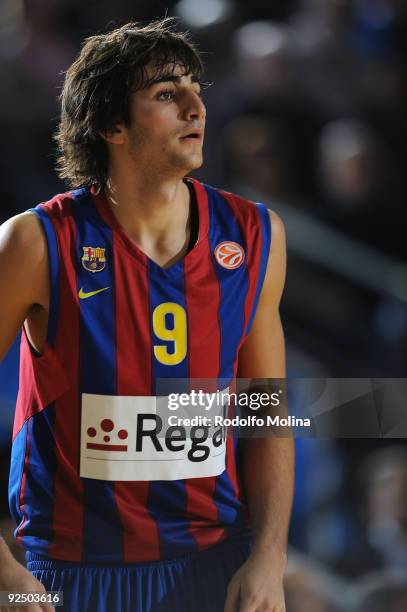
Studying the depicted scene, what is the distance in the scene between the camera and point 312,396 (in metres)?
2.89

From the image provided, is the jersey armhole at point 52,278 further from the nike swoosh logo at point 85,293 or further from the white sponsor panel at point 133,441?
the white sponsor panel at point 133,441

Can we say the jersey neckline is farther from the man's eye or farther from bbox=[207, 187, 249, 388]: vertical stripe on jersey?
the man's eye

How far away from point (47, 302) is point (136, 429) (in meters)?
0.33

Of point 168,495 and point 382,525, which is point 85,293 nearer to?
point 168,495

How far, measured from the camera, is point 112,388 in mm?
1929

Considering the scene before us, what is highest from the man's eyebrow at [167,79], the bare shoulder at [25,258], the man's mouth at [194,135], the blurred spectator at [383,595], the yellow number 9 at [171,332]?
the man's eyebrow at [167,79]

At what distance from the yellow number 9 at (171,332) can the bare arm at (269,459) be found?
7.2 inches

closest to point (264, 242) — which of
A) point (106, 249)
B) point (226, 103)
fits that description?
point (106, 249)

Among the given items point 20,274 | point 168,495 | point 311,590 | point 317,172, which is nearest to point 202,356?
point 168,495

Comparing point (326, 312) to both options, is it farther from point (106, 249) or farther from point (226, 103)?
point (106, 249)

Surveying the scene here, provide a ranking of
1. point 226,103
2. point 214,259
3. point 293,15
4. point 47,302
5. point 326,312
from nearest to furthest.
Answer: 1. point 47,302
2. point 214,259
3. point 326,312
4. point 226,103
5. point 293,15

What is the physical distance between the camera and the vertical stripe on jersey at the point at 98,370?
6.33 feet

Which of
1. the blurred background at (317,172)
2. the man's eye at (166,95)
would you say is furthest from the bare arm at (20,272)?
the blurred background at (317,172)

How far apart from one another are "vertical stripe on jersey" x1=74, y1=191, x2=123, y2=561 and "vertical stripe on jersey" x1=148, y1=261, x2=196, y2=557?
0.29 feet
